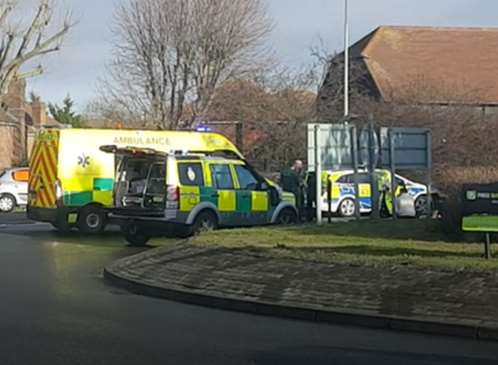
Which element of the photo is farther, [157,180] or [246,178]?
[246,178]

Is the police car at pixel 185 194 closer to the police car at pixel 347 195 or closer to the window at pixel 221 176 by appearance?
the window at pixel 221 176

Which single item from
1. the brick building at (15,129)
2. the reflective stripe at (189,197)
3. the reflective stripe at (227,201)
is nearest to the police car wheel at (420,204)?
the reflective stripe at (227,201)

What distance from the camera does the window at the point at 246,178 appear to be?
20.9 metres

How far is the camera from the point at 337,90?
4347 centimetres

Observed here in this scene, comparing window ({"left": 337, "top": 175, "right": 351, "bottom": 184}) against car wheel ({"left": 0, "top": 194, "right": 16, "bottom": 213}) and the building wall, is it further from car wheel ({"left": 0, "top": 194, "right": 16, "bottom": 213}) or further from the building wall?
the building wall

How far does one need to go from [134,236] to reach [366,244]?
588 cm

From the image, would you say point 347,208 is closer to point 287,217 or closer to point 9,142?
point 287,217

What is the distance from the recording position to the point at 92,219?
22531 millimetres

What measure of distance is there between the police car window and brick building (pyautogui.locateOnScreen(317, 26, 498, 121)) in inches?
870

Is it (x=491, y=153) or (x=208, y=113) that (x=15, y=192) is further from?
(x=491, y=153)

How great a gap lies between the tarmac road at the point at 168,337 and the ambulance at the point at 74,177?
850 cm

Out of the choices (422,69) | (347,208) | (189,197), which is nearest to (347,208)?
(347,208)

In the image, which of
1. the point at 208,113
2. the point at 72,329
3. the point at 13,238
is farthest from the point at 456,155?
the point at 72,329

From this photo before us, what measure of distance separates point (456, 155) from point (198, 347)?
105 feet
